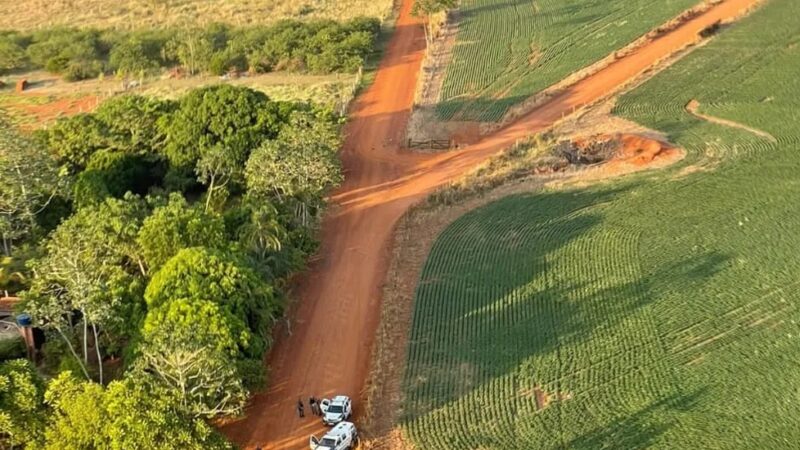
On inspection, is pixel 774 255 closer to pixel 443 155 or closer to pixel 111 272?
pixel 443 155

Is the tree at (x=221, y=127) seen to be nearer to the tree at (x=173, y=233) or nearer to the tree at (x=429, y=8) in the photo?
the tree at (x=173, y=233)

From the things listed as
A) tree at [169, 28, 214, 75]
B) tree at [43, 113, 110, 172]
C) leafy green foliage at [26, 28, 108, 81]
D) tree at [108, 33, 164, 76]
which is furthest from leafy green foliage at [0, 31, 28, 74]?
tree at [43, 113, 110, 172]

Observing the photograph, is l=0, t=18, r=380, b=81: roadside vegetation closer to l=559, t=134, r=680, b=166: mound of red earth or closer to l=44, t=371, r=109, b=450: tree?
l=559, t=134, r=680, b=166: mound of red earth

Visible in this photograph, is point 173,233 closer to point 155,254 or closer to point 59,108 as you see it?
point 155,254

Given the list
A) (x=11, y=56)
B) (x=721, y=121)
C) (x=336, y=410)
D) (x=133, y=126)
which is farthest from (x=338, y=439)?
(x=11, y=56)

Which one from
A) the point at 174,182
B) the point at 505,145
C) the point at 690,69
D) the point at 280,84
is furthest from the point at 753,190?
the point at 280,84
